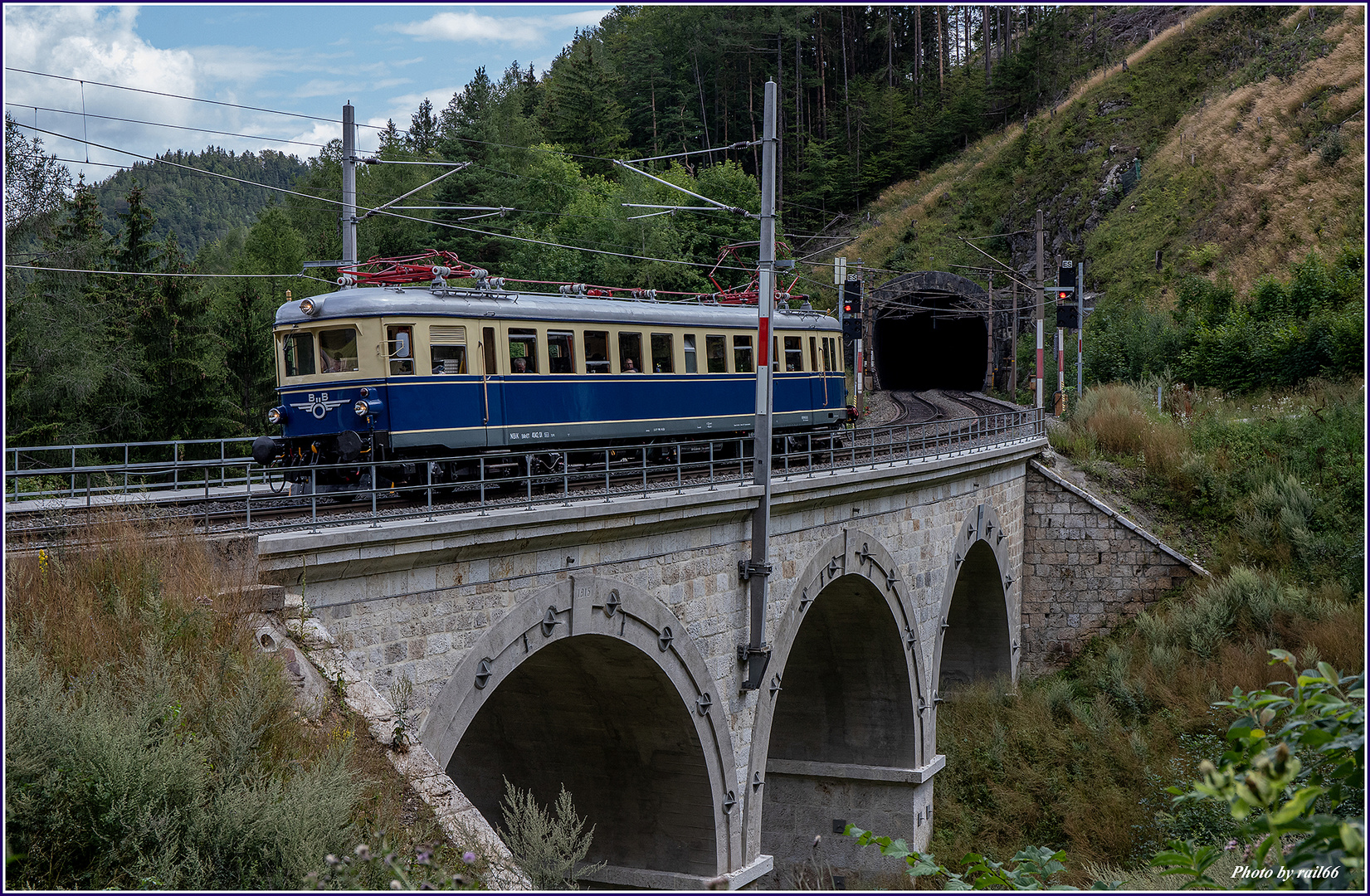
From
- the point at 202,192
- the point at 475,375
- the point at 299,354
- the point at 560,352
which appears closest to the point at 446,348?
the point at 475,375

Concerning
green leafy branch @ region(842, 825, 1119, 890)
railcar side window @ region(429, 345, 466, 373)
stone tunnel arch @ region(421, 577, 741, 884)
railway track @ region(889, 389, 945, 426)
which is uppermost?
railcar side window @ region(429, 345, 466, 373)

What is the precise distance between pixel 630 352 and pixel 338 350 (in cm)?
473

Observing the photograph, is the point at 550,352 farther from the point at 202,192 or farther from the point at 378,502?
the point at 202,192

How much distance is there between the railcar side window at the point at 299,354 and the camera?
13.0m

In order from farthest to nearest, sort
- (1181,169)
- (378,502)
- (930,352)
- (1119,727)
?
(930,352)
(1181,169)
(1119,727)
(378,502)

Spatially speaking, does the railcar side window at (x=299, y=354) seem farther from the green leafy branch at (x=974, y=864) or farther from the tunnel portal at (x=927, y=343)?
the tunnel portal at (x=927, y=343)

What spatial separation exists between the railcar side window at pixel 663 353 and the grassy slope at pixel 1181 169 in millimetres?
28609

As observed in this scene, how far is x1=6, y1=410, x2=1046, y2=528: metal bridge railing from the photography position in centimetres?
984

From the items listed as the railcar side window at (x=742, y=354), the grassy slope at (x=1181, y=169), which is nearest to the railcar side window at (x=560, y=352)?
the railcar side window at (x=742, y=354)

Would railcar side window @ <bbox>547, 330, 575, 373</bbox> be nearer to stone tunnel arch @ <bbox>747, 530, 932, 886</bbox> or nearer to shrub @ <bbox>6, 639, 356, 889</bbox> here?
stone tunnel arch @ <bbox>747, 530, 932, 886</bbox>

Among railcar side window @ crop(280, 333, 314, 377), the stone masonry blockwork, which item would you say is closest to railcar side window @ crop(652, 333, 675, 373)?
railcar side window @ crop(280, 333, 314, 377)

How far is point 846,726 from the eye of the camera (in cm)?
2178

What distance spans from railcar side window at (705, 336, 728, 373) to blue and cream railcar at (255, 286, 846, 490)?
0.04 m

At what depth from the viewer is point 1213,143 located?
46.8 meters
